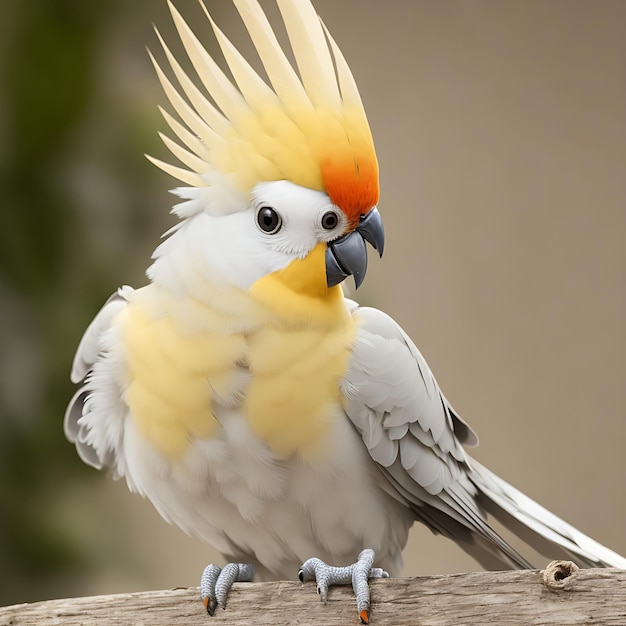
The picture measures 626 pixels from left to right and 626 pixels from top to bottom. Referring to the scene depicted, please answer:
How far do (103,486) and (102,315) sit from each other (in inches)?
39.6

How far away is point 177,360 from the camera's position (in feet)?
3.92

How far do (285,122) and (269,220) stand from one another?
144 millimetres

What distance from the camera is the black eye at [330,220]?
117cm

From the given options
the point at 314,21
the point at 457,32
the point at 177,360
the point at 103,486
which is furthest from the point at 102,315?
the point at 457,32

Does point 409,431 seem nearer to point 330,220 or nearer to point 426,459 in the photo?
point 426,459

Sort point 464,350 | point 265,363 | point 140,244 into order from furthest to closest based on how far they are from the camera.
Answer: point 464,350
point 140,244
point 265,363

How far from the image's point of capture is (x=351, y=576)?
1.16 meters

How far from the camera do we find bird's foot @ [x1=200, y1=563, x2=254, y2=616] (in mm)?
1199

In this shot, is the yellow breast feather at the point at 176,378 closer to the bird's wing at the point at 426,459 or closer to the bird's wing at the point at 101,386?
the bird's wing at the point at 101,386

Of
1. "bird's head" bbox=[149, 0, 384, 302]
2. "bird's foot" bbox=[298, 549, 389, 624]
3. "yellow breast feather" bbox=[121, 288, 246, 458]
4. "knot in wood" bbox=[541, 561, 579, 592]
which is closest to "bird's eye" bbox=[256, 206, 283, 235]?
"bird's head" bbox=[149, 0, 384, 302]

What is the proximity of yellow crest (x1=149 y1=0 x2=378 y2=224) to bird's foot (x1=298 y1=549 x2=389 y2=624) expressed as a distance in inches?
19.2

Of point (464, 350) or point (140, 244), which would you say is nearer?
point (140, 244)

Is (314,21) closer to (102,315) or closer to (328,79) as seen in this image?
(328,79)

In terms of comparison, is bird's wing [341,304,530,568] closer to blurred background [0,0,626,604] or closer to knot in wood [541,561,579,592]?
knot in wood [541,561,579,592]
